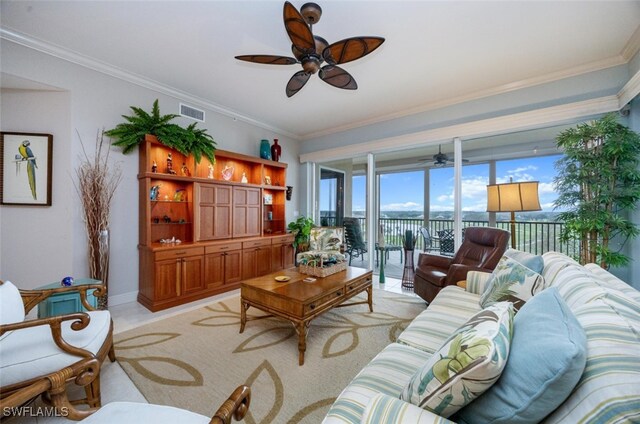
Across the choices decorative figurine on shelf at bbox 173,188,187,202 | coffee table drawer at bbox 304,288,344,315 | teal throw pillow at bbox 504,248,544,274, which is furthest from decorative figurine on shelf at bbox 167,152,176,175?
teal throw pillow at bbox 504,248,544,274

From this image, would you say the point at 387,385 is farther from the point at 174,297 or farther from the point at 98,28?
the point at 98,28

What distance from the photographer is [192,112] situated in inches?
155

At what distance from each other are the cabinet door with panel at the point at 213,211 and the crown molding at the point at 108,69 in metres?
1.32

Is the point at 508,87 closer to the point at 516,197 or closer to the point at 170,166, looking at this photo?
the point at 516,197

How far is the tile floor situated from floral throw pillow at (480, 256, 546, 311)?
194cm

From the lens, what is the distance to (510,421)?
2.34 ft

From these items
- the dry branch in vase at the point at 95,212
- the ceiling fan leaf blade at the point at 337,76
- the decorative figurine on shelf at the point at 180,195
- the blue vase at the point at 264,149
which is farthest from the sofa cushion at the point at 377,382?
the blue vase at the point at 264,149

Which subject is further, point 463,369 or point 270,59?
point 270,59

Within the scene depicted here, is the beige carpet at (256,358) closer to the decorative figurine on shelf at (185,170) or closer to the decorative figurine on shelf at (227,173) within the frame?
the decorative figurine on shelf at (185,170)

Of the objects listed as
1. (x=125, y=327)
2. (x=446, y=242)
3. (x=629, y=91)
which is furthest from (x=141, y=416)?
(x=446, y=242)

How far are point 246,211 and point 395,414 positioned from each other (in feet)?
12.8

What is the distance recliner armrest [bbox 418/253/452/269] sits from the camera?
322cm

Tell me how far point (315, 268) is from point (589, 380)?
228 centimetres

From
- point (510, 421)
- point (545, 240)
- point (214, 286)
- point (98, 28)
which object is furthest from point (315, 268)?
point (545, 240)
